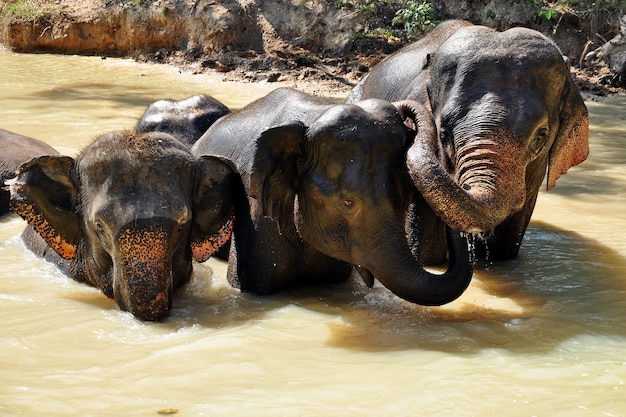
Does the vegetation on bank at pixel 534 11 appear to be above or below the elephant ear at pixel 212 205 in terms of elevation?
above

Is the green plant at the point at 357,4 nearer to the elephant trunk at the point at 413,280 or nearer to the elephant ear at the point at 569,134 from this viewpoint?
the elephant ear at the point at 569,134

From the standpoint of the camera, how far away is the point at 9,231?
703 cm

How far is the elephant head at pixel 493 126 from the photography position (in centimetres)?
465

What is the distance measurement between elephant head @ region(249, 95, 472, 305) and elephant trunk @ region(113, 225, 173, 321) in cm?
56

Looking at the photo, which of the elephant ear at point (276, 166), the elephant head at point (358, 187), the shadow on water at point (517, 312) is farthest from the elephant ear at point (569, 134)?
the elephant ear at point (276, 166)

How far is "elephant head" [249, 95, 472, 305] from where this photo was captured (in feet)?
15.9

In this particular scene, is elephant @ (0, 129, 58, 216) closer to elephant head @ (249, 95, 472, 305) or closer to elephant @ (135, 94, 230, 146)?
elephant @ (135, 94, 230, 146)

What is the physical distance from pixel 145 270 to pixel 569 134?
8.53 feet

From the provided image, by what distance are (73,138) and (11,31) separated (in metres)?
8.28

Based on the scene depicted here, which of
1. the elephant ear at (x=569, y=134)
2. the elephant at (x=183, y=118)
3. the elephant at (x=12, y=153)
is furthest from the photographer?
the elephant at (x=12, y=153)

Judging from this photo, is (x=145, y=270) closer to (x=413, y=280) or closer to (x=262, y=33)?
(x=413, y=280)

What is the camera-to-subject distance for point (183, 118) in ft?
23.0

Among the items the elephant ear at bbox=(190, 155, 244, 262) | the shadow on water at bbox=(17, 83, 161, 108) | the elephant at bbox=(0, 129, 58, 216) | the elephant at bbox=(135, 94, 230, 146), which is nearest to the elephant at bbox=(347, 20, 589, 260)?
the elephant ear at bbox=(190, 155, 244, 262)

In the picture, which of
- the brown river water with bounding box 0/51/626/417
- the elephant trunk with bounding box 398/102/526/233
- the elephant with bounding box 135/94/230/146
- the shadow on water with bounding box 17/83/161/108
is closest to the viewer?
the brown river water with bounding box 0/51/626/417
